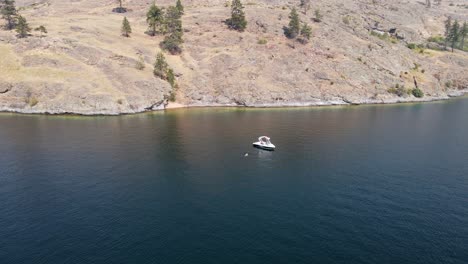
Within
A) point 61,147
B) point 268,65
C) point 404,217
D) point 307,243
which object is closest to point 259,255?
point 307,243

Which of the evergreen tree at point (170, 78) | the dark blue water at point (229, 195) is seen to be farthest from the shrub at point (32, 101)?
the evergreen tree at point (170, 78)

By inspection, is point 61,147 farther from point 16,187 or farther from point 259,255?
point 259,255

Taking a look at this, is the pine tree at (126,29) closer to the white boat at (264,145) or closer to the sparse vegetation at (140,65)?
the sparse vegetation at (140,65)

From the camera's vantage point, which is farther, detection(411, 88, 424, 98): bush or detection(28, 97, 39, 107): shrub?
detection(411, 88, 424, 98): bush

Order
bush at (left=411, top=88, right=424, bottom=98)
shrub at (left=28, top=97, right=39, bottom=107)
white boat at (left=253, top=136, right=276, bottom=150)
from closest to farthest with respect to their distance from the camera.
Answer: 1. white boat at (left=253, top=136, right=276, bottom=150)
2. shrub at (left=28, top=97, right=39, bottom=107)
3. bush at (left=411, top=88, right=424, bottom=98)

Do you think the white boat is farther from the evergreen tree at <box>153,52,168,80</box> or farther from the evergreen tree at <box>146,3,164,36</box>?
the evergreen tree at <box>146,3,164,36</box>

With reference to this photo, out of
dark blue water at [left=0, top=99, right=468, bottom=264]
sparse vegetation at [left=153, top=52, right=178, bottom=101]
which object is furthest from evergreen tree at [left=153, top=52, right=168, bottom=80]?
dark blue water at [left=0, top=99, right=468, bottom=264]

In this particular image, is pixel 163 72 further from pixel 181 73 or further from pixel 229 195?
pixel 229 195
